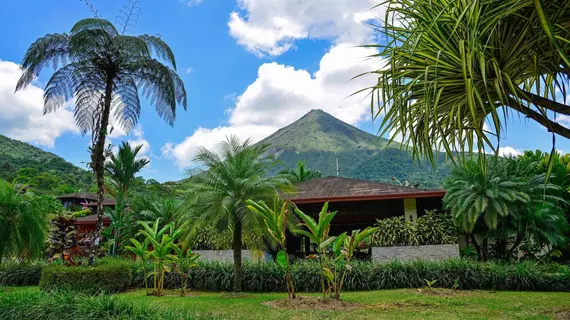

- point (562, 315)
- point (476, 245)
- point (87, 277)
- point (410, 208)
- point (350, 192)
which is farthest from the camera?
point (350, 192)

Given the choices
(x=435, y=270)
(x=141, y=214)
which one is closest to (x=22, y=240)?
(x=141, y=214)

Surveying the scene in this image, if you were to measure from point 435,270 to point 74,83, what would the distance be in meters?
14.8

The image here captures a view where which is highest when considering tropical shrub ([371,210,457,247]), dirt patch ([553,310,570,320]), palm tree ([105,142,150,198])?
palm tree ([105,142,150,198])

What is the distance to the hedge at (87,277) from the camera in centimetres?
1314

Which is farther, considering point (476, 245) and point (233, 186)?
point (476, 245)

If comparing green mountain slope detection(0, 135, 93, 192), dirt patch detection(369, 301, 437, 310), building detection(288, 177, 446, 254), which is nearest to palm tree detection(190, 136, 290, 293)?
building detection(288, 177, 446, 254)

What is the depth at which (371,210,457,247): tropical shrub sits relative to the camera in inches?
640

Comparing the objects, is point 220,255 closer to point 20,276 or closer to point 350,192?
point 350,192

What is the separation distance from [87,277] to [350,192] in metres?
10.9

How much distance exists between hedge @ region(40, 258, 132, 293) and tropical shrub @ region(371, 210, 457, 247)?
31.5 feet

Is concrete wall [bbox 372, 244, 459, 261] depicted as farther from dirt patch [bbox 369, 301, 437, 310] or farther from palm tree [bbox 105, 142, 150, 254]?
palm tree [bbox 105, 142, 150, 254]

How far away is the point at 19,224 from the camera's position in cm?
1603

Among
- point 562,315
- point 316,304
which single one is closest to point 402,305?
point 316,304

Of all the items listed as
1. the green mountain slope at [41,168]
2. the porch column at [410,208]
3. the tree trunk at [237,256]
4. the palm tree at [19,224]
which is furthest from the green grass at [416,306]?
the green mountain slope at [41,168]
